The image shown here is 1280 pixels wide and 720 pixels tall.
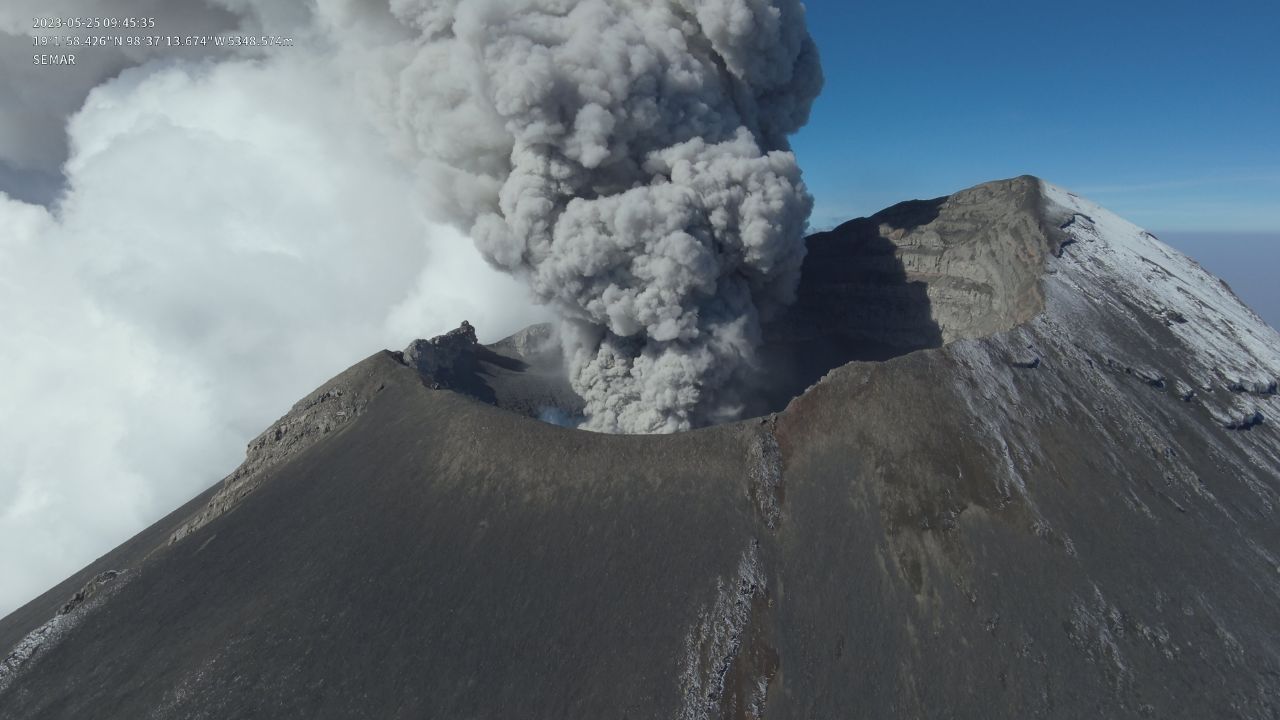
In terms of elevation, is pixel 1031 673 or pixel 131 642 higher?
pixel 131 642

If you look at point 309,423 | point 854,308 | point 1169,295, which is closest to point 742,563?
point 309,423

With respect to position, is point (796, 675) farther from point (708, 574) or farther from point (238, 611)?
point (238, 611)

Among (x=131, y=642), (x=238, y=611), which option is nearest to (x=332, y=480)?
(x=238, y=611)

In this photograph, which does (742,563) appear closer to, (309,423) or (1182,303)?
(309,423)

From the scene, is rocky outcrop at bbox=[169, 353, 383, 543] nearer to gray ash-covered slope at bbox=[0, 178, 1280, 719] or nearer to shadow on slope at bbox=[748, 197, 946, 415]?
gray ash-covered slope at bbox=[0, 178, 1280, 719]

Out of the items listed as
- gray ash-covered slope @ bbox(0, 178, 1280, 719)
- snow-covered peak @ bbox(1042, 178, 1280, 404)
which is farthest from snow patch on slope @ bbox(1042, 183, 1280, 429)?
gray ash-covered slope @ bbox(0, 178, 1280, 719)

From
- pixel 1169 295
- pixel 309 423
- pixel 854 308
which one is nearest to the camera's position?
pixel 309 423

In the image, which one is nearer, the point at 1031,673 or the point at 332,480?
the point at 1031,673

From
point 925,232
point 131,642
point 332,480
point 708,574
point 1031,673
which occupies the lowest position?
point 1031,673

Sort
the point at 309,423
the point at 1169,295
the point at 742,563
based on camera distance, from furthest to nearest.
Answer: the point at 1169,295 → the point at 309,423 → the point at 742,563
